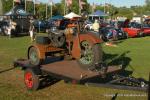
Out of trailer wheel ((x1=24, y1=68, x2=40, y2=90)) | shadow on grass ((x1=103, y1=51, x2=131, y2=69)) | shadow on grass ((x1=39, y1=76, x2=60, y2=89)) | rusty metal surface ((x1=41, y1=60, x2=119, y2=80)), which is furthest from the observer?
shadow on grass ((x1=103, y1=51, x2=131, y2=69))

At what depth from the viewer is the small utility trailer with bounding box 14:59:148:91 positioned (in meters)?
7.32

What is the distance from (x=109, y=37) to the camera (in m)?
25.8

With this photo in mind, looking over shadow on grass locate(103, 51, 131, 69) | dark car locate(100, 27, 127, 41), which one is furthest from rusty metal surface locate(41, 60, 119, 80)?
dark car locate(100, 27, 127, 41)


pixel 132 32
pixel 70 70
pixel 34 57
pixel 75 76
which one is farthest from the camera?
pixel 132 32

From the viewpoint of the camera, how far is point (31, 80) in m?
8.70

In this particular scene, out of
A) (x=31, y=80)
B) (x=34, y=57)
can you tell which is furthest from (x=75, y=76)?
(x=34, y=57)

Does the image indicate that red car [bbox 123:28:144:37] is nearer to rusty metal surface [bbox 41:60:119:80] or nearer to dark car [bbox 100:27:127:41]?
dark car [bbox 100:27:127:41]

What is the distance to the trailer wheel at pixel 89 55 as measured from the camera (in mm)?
8672

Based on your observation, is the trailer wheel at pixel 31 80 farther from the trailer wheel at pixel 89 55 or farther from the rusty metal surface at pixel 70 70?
the trailer wheel at pixel 89 55

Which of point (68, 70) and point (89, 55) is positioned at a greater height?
point (89, 55)

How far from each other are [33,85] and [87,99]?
1.50 metres

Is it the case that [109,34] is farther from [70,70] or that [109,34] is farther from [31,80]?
[70,70]

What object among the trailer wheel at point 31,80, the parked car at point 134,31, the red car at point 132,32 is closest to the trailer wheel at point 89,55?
the trailer wheel at point 31,80

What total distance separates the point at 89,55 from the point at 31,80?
1618 millimetres
